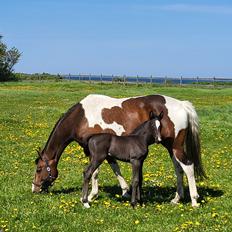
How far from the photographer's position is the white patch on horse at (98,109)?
12320 mm

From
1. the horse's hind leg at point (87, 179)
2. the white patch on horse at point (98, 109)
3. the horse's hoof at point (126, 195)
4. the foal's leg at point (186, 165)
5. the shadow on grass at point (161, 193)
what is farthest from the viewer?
the horse's hoof at point (126, 195)

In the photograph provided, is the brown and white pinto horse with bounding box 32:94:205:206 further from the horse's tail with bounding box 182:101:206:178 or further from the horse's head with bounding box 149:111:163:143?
the horse's head with bounding box 149:111:163:143

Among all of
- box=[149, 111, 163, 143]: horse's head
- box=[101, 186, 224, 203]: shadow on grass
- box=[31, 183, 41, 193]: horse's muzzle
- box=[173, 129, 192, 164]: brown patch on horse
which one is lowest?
box=[101, 186, 224, 203]: shadow on grass

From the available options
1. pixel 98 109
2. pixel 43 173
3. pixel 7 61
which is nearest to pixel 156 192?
pixel 98 109

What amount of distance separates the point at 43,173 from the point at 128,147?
2.72m

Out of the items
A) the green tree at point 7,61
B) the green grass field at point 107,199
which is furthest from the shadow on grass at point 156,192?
the green tree at point 7,61

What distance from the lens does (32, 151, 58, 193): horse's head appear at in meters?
12.7

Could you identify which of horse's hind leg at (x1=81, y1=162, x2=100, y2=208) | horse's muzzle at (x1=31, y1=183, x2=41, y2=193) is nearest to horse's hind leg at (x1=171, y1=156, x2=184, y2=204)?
horse's hind leg at (x1=81, y1=162, x2=100, y2=208)

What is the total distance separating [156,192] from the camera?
1343cm

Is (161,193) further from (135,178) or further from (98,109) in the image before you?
(98,109)

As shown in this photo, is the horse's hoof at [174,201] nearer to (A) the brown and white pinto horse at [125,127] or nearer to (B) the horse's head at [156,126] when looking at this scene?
(A) the brown and white pinto horse at [125,127]

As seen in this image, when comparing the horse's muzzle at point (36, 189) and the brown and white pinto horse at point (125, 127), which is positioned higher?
the brown and white pinto horse at point (125, 127)

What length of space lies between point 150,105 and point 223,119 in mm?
22349

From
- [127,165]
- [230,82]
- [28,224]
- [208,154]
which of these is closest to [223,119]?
[208,154]
